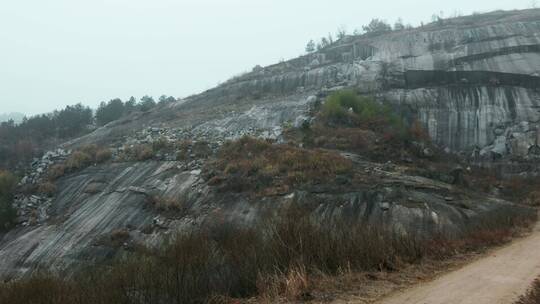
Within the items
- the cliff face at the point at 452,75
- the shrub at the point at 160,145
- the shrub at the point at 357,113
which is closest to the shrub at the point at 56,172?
the shrub at the point at 160,145

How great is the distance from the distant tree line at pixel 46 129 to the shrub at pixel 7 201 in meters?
7.58

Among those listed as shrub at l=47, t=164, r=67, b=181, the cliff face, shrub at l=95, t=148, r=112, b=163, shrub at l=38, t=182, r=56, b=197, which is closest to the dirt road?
the cliff face

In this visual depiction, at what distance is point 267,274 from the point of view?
29.3ft

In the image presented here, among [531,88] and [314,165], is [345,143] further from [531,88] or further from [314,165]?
[531,88]

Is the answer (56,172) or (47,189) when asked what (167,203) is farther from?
(56,172)

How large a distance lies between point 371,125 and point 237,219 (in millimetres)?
15796

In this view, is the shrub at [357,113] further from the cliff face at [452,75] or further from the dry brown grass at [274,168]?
the dry brown grass at [274,168]

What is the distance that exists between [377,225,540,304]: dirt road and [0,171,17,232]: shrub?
84.1 ft

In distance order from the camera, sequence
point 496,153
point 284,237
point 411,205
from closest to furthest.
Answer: point 284,237, point 411,205, point 496,153

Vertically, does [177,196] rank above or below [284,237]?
below

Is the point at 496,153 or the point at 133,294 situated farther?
the point at 496,153

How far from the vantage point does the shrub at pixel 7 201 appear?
27.6 metres

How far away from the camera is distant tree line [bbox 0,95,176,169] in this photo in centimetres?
4072

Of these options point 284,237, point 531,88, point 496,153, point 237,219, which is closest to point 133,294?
point 284,237
